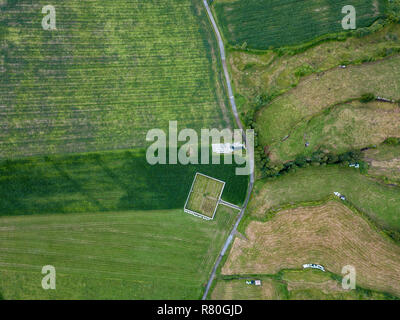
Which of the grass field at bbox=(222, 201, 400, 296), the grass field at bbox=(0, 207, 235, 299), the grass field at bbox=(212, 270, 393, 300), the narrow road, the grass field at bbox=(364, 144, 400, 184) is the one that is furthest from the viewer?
the grass field at bbox=(364, 144, 400, 184)

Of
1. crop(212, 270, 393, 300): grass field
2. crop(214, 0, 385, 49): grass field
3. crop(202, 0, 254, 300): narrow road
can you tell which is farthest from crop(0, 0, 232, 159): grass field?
crop(212, 270, 393, 300): grass field

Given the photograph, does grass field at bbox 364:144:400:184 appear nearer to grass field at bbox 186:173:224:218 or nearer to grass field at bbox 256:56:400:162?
grass field at bbox 256:56:400:162

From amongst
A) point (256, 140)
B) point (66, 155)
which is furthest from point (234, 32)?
point (66, 155)

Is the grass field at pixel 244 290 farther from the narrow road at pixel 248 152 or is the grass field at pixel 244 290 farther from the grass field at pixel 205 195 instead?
the grass field at pixel 205 195

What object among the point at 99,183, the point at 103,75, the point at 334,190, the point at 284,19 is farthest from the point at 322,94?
the point at 99,183

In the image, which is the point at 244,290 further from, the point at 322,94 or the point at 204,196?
the point at 322,94
